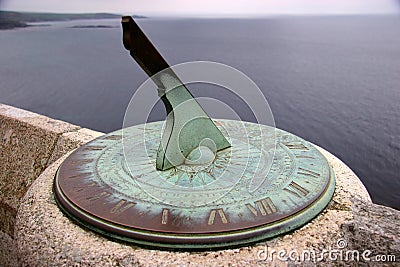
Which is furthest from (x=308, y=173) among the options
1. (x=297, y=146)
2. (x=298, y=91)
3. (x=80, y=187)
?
(x=298, y=91)

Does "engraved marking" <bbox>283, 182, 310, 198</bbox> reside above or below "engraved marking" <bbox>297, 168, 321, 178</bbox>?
above

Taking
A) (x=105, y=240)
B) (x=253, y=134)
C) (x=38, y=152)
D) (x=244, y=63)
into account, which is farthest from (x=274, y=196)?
(x=244, y=63)

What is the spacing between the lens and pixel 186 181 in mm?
1586

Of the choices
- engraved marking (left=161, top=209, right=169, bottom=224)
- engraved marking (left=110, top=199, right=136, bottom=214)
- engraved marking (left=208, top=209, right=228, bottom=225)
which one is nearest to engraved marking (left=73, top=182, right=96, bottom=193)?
engraved marking (left=110, top=199, right=136, bottom=214)

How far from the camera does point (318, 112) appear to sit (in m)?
4.56

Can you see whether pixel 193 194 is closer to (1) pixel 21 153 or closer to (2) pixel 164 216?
(2) pixel 164 216

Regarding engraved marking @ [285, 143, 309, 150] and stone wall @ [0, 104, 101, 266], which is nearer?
engraved marking @ [285, 143, 309, 150]

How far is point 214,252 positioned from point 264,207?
0.82 ft

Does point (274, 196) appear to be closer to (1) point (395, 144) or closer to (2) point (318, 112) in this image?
(1) point (395, 144)

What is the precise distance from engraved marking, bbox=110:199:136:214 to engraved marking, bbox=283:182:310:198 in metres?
0.58

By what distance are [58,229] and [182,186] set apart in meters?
0.47

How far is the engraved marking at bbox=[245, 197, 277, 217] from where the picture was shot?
1.32 m

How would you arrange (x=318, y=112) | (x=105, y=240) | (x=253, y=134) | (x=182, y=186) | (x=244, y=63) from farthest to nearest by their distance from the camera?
1. (x=244, y=63)
2. (x=318, y=112)
3. (x=253, y=134)
4. (x=182, y=186)
5. (x=105, y=240)

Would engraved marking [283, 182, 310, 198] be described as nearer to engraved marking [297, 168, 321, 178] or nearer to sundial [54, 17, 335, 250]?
sundial [54, 17, 335, 250]
